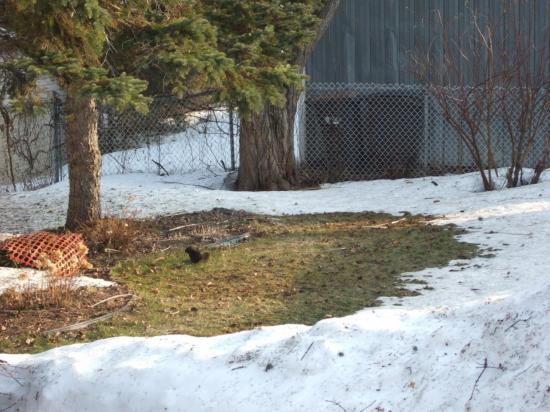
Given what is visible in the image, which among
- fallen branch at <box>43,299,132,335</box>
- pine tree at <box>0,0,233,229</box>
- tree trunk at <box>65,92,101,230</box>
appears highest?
pine tree at <box>0,0,233,229</box>

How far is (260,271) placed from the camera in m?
7.31

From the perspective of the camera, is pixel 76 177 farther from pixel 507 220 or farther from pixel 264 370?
pixel 264 370

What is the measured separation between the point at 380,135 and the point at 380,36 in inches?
75.8

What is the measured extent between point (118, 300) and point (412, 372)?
326cm

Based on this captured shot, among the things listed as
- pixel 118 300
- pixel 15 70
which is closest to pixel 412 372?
pixel 118 300

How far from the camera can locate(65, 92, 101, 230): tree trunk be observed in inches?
344

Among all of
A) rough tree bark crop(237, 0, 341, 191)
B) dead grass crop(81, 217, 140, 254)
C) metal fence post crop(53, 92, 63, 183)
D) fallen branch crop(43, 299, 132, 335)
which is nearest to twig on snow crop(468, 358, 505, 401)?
fallen branch crop(43, 299, 132, 335)

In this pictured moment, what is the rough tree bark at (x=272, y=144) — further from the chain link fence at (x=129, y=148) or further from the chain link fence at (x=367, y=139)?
the chain link fence at (x=129, y=148)

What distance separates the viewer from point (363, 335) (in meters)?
4.18

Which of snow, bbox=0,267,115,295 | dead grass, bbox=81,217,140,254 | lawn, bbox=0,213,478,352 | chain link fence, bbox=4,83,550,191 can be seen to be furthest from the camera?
chain link fence, bbox=4,83,550,191

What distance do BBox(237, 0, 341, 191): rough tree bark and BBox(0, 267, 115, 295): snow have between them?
20.4 ft

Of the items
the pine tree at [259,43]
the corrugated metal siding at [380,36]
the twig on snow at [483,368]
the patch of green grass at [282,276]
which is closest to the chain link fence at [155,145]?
the corrugated metal siding at [380,36]

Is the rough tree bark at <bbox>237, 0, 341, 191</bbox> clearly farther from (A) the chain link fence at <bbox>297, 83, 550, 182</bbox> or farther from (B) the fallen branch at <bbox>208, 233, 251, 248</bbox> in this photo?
(B) the fallen branch at <bbox>208, 233, 251, 248</bbox>

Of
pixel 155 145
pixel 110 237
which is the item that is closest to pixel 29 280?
pixel 110 237
